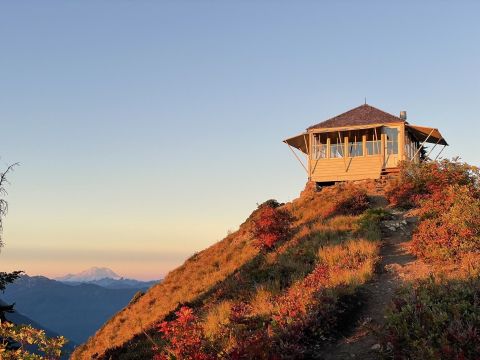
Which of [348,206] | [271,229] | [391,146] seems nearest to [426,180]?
[348,206]

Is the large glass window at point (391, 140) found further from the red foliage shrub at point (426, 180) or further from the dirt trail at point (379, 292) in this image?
the dirt trail at point (379, 292)

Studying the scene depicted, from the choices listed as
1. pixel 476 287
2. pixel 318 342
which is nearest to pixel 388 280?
pixel 476 287

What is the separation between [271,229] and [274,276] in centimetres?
617

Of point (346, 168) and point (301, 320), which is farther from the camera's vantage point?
point (346, 168)

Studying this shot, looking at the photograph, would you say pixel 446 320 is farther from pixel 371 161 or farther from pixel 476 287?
pixel 371 161

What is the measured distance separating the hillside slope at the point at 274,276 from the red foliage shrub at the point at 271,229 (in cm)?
45

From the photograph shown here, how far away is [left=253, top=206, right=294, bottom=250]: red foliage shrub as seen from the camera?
19734mm

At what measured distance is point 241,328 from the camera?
361 inches

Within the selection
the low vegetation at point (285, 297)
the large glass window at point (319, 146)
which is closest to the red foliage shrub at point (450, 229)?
the low vegetation at point (285, 297)

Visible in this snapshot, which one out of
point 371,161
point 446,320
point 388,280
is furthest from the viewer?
point 371,161

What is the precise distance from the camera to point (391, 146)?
102 feet

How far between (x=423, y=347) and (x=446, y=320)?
806 millimetres

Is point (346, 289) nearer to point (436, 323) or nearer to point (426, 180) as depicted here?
point (436, 323)

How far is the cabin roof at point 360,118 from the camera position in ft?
104
